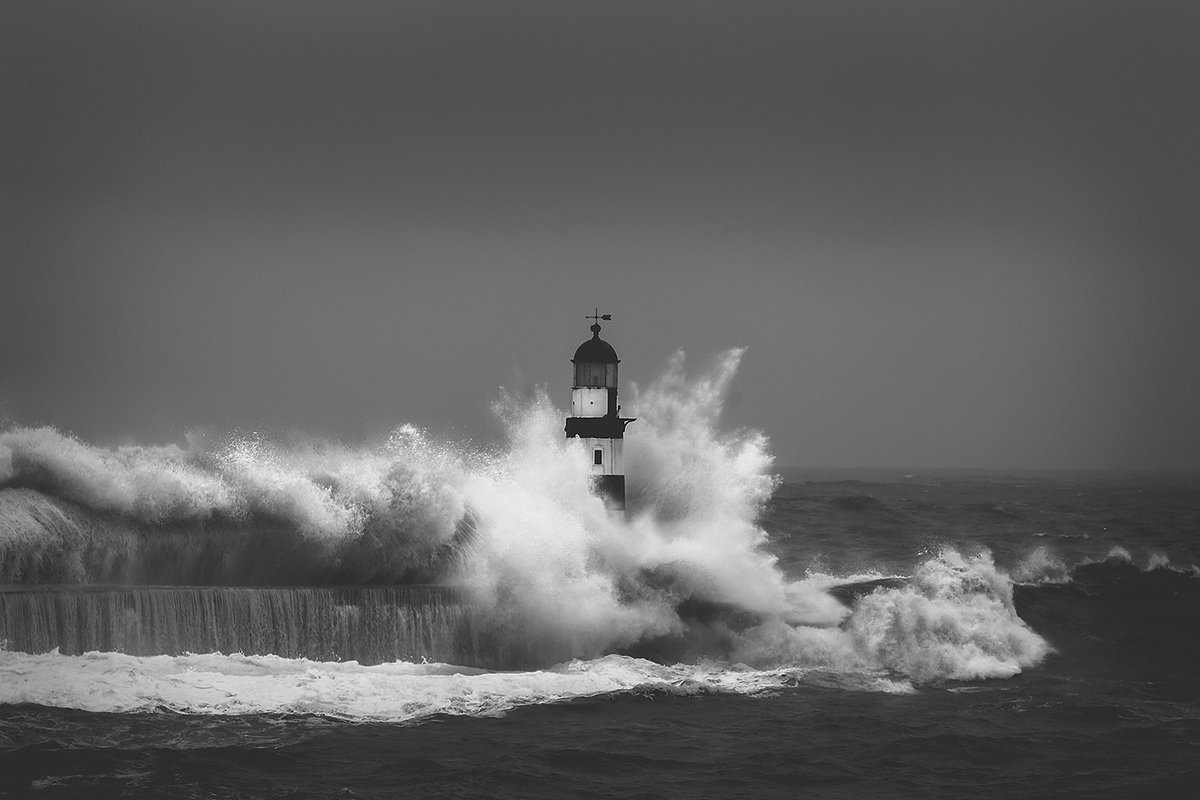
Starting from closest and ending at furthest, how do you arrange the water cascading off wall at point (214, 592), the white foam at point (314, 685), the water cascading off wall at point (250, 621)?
the white foam at point (314, 685)
the water cascading off wall at point (250, 621)
the water cascading off wall at point (214, 592)

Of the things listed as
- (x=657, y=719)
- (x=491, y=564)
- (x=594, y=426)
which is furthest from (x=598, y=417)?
(x=657, y=719)

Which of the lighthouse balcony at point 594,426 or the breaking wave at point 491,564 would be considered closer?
the breaking wave at point 491,564

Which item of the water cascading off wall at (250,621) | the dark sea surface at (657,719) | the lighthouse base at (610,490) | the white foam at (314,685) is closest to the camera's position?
the dark sea surface at (657,719)

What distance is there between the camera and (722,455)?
1131 inches

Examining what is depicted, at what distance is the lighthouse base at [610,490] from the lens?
25.4 m

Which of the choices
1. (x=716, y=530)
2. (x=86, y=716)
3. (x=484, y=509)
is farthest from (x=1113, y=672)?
(x=86, y=716)

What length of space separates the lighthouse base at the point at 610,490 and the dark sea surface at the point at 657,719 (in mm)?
3046

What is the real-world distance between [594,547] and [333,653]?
19.9 ft

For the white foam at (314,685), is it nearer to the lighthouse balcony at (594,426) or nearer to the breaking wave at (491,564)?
the breaking wave at (491,564)

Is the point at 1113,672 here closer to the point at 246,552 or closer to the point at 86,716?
the point at 246,552

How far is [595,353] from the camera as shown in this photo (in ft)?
83.9

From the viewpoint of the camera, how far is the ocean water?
15.4 metres

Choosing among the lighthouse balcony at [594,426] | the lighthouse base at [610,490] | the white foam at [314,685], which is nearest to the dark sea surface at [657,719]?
the white foam at [314,685]

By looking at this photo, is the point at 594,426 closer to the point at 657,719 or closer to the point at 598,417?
the point at 598,417
